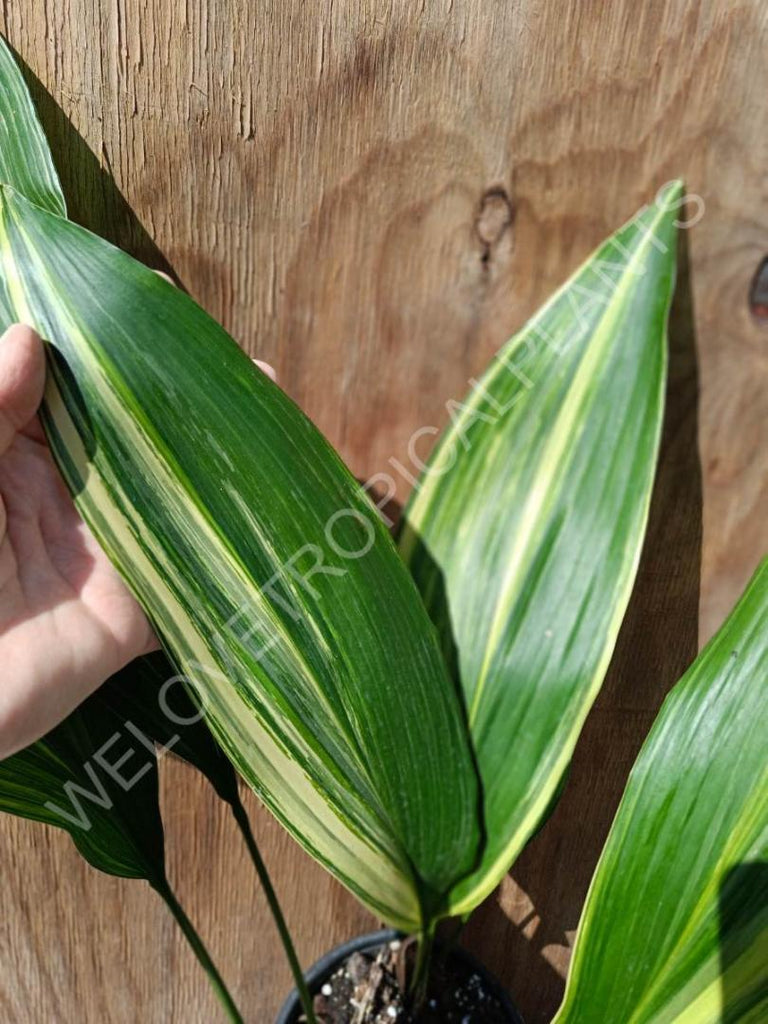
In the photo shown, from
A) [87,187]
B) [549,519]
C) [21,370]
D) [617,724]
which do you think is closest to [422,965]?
[617,724]

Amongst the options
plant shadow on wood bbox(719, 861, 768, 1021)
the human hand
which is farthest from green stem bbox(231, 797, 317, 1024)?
plant shadow on wood bbox(719, 861, 768, 1021)

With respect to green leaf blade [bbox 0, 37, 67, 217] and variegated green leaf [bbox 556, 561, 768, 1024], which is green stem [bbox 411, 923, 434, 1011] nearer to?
variegated green leaf [bbox 556, 561, 768, 1024]

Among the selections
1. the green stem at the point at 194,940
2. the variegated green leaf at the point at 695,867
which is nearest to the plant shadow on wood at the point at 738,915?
the variegated green leaf at the point at 695,867

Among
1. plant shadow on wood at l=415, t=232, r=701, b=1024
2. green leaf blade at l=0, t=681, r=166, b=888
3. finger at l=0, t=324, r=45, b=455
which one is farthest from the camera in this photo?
plant shadow on wood at l=415, t=232, r=701, b=1024

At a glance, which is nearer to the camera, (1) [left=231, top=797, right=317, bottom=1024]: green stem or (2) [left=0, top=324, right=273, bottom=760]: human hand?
(2) [left=0, top=324, right=273, bottom=760]: human hand

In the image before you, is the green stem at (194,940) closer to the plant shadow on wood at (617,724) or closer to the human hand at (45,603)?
the human hand at (45,603)

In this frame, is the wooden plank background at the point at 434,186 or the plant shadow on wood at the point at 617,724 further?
the plant shadow on wood at the point at 617,724

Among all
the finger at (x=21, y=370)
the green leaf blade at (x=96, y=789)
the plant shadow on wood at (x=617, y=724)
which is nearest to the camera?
the finger at (x=21, y=370)
